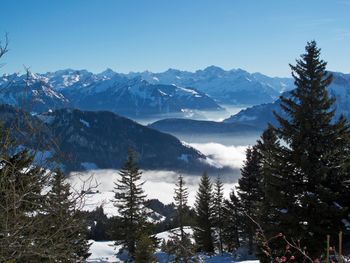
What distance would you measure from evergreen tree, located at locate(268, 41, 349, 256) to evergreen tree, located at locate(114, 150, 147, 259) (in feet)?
77.0

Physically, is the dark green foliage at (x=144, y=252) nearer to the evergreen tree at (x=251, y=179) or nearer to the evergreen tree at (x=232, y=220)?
the evergreen tree at (x=251, y=179)

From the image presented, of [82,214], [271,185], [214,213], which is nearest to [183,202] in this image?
[214,213]

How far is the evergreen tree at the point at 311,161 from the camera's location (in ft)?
55.3

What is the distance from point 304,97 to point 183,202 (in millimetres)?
31778

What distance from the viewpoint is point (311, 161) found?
17594 millimetres

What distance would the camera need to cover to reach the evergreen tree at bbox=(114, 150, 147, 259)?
39781mm

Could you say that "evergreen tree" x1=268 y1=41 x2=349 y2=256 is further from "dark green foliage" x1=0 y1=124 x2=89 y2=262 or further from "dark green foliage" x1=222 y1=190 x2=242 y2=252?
"dark green foliage" x1=222 y1=190 x2=242 y2=252

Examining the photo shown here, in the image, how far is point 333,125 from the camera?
58.2ft

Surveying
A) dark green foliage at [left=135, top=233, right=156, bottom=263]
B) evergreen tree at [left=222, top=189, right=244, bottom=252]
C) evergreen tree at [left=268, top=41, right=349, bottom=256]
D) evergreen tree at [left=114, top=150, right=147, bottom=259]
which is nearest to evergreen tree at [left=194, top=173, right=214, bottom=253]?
evergreen tree at [left=222, top=189, right=244, bottom=252]

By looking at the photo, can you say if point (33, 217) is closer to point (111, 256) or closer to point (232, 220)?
point (232, 220)

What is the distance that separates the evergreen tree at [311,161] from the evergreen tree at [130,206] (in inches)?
924

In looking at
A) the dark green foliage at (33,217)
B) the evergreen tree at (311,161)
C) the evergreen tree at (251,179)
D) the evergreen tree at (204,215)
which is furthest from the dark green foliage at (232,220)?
the dark green foliage at (33,217)

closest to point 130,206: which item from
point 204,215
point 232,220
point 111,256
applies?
point 204,215

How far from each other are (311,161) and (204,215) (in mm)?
33320
